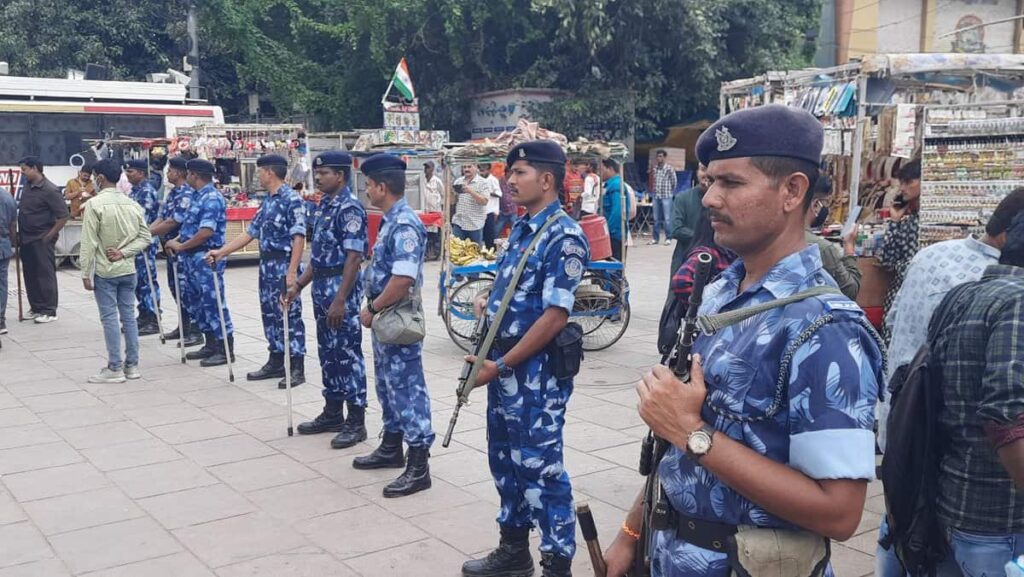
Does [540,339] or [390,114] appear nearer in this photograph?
[540,339]

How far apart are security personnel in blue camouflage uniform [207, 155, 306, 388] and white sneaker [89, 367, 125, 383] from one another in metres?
1.13

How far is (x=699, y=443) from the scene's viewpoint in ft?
5.78

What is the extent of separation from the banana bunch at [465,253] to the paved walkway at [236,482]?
3.57 ft

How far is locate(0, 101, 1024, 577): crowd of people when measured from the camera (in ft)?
5.74

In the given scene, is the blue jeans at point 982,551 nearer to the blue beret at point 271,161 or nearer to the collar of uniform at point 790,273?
the collar of uniform at point 790,273

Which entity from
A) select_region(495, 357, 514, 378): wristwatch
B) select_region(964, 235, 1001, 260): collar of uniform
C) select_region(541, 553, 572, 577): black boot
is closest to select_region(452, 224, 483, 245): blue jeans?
select_region(495, 357, 514, 378): wristwatch

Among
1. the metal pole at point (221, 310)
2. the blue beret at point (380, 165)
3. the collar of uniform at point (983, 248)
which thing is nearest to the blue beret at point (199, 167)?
the metal pole at point (221, 310)

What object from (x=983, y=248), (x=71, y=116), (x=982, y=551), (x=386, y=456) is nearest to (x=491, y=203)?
(x=71, y=116)

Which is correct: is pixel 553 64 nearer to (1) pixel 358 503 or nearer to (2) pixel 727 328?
(1) pixel 358 503

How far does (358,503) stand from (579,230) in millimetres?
2129

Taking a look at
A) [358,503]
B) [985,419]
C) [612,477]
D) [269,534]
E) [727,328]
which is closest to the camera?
[727,328]

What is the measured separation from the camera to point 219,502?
5.00 m

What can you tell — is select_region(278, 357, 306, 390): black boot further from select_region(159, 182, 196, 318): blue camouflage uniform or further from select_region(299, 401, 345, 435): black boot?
select_region(159, 182, 196, 318): blue camouflage uniform

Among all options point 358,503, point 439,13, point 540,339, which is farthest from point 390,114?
point 540,339
